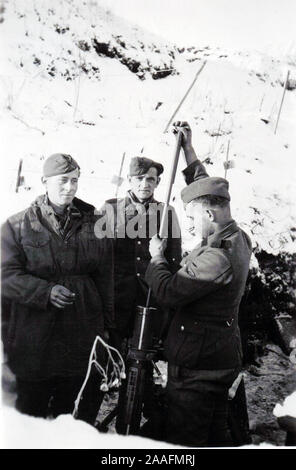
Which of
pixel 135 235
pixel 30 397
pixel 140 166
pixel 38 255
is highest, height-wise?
pixel 140 166

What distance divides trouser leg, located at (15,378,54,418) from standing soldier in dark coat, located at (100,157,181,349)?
2.79 ft

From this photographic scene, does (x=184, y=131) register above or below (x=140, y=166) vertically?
above

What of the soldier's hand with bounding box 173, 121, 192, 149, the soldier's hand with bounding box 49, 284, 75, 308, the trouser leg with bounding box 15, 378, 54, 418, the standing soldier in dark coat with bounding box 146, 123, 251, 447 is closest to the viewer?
the standing soldier in dark coat with bounding box 146, 123, 251, 447

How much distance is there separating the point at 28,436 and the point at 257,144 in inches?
154

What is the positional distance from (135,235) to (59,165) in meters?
0.98

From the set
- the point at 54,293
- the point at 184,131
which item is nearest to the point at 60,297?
the point at 54,293

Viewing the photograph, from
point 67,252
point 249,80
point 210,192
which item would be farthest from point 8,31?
point 249,80

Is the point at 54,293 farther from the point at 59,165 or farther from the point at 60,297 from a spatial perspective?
the point at 59,165

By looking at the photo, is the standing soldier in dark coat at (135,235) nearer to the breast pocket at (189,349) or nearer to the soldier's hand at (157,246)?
the soldier's hand at (157,246)

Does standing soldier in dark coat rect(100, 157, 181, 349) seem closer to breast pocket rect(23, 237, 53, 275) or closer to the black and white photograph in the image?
the black and white photograph

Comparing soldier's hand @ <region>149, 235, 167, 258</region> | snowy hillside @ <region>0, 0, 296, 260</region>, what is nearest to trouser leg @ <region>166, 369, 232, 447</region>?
soldier's hand @ <region>149, 235, 167, 258</region>

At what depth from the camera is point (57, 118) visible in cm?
429

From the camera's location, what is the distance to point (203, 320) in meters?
2.58

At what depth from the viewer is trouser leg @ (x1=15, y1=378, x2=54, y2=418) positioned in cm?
274
